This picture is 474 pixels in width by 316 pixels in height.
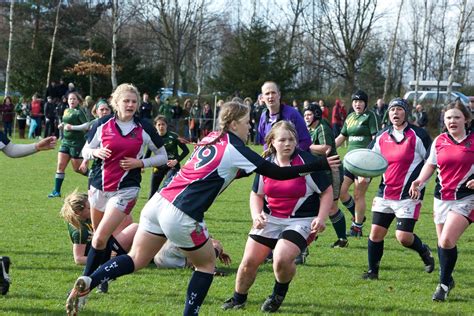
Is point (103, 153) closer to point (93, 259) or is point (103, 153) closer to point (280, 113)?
point (93, 259)

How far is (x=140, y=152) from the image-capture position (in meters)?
6.72

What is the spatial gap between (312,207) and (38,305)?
2.61 m

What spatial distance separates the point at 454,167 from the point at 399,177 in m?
0.78

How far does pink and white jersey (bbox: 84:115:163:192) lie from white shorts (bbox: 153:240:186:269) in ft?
4.04

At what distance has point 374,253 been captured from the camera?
24.3 feet

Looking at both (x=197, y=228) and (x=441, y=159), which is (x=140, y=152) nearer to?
(x=197, y=228)

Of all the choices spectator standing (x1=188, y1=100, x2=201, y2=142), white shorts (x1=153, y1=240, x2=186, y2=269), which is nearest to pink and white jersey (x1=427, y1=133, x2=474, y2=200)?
white shorts (x1=153, y1=240, x2=186, y2=269)

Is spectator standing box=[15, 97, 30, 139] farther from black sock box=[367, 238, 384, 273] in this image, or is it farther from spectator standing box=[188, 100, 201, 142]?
black sock box=[367, 238, 384, 273]

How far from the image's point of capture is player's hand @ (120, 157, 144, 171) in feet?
21.1

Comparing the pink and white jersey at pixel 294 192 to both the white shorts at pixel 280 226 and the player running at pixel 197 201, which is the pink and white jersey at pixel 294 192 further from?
the player running at pixel 197 201

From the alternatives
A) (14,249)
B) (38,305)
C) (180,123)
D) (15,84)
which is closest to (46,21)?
(15,84)

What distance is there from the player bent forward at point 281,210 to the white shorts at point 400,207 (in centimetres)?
142

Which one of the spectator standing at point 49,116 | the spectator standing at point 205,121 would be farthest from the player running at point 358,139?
the spectator standing at point 49,116

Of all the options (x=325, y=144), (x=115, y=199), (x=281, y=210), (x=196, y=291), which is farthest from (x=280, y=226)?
(x=325, y=144)
